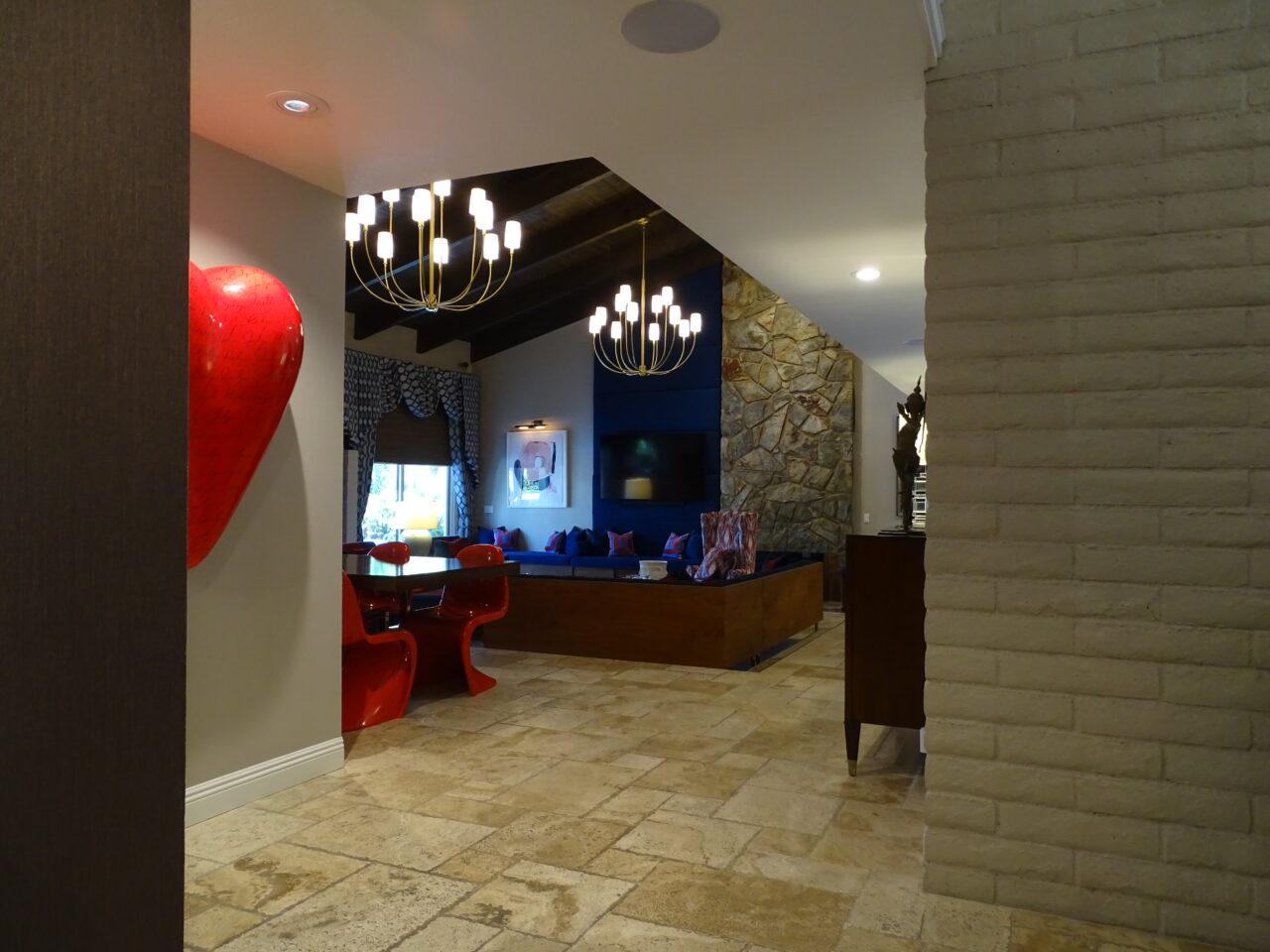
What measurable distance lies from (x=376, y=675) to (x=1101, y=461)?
136 inches

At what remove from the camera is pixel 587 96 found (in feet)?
8.73

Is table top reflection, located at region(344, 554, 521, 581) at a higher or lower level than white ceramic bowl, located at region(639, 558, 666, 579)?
higher

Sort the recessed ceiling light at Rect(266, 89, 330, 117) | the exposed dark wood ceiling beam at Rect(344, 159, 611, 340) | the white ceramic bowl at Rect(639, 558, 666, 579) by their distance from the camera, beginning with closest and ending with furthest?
the recessed ceiling light at Rect(266, 89, 330, 117)
the white ceramic bowl at Rect(639, 558, 666, 579)
the exposed dark wood ceiling beam at Rect(344, 159, 611, 340)

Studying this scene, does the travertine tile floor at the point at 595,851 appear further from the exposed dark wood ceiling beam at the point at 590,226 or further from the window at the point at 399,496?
the window at the point at 399,496

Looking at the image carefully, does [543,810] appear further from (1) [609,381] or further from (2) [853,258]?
(1) [609,381]

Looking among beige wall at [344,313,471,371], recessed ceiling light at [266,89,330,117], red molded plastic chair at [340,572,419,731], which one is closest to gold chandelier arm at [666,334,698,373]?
beige wall at [344,313,471,371]

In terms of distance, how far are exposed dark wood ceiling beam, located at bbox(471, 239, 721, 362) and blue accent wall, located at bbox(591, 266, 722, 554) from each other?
169mm

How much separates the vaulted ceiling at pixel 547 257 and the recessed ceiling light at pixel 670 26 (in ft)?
17.2

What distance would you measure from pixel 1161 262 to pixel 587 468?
31.9 ft

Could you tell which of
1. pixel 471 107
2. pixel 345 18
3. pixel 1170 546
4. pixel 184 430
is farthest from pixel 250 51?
pixel 1170 546

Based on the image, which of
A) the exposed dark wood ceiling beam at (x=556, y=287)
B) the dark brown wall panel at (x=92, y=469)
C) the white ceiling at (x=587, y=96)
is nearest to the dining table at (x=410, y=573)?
the white ceiling at (x=587, y=96)

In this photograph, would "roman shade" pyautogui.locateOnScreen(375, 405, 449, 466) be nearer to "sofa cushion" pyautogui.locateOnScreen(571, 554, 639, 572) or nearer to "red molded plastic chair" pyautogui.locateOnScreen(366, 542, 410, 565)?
"sofa cushion" pyautogui.locateOnScreen(571, 554, 639, 572)

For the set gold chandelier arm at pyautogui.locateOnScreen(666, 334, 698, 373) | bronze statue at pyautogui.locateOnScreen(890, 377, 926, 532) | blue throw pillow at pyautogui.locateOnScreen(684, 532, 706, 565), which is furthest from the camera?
gold chandelier arm at pyautogui.locateOnScreen(666, 334, 698, 373)

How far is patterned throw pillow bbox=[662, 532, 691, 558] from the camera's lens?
1056 cm
